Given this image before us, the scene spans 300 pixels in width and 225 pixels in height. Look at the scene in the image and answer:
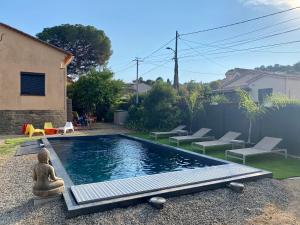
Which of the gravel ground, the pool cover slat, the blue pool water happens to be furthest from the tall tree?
the pool cover slat

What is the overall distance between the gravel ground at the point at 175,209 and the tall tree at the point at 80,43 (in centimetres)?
3541

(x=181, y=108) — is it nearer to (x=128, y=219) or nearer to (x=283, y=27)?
(x=283, y=27)

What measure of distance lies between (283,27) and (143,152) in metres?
13.0

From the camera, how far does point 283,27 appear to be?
1856 centimetres

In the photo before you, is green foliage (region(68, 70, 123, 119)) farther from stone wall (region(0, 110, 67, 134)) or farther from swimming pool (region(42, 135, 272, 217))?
swimming pool (region(42, 135, 272, 217))

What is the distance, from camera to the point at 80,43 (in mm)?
40406

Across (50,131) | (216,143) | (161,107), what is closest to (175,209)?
(216,143)

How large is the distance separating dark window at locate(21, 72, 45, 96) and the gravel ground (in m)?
13.3

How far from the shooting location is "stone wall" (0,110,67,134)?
726 inches

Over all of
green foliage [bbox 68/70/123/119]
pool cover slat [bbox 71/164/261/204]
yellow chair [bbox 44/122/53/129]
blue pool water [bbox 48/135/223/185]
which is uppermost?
green foliage [bbox 68/70/123/119]

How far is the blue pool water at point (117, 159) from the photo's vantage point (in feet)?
30.6

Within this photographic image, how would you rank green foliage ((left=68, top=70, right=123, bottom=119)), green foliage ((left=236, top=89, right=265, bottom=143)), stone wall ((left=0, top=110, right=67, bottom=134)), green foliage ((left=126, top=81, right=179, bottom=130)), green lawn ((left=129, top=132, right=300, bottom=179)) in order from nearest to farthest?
green lawn ((left=129, top=132, right=300, bottom=179))
green foliage ((left=236, top=89, right=265, bottom=143))
green foliage ((left=126, top=81, right=179, bottom=130))
stone wall ((left=0, top=110, right=67, bottom=134))
green foliage ((left=68, top=70, right=123, bottom=119))

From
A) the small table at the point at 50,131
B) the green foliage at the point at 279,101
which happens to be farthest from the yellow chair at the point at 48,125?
the green foliage at the point at 279,101

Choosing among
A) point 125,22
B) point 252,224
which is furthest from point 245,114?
point 125,22
